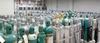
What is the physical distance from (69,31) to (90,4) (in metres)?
10.7

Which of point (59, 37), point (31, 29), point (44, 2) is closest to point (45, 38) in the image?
point (31, 29)

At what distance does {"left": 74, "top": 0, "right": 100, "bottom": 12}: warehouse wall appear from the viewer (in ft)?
43.3

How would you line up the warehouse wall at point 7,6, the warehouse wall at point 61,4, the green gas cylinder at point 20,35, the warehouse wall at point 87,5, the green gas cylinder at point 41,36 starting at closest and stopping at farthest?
1. the green gas cylinder at point 20,35
2. the green gas cylinder at point 41,36
3. the warehouse wall at point 7,6
4. the warehouse wall at point 87,5
5. the warehouse wall at point 61,4

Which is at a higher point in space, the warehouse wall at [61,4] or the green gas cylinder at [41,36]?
the green gas cylinder at [41,36]

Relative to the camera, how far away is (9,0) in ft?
20.6

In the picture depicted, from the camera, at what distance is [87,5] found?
13.5 metres

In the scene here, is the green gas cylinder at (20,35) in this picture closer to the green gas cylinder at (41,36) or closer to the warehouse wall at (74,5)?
the green gas cylinder at (41,36)

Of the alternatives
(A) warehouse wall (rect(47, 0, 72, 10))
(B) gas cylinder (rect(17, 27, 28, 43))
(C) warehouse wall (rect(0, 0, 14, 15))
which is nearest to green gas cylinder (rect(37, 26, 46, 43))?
(B) gas cylinder (rect(17, 27, 28, 43))

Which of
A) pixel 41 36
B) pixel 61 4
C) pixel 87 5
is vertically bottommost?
pixel 87 5

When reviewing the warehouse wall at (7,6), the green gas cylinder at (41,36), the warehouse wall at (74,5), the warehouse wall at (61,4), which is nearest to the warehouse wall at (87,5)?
the warehouse wall at (74,5)

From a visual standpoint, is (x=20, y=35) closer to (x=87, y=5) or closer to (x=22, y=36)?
(x=22, y=36)

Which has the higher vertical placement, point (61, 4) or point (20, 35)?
point (20, 35)

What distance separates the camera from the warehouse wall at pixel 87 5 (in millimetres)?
13203

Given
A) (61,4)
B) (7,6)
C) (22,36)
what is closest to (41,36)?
(22,36)
